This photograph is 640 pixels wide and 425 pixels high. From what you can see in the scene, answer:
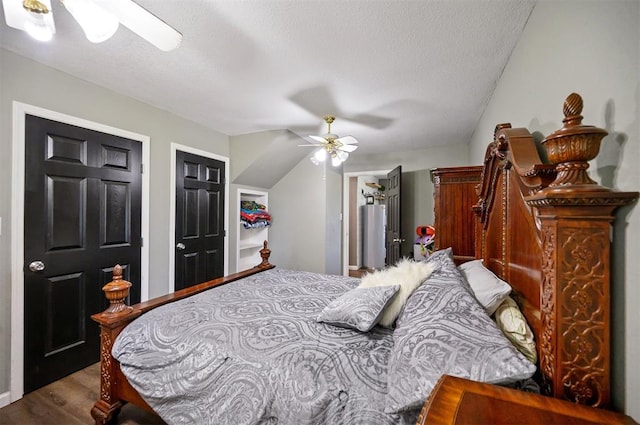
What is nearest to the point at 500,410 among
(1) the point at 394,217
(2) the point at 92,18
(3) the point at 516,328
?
(3) the point at 516,328

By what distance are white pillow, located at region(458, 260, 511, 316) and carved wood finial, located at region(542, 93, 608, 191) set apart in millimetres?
580

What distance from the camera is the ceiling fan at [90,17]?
3.37 ft

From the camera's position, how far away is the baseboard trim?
167 centimetres

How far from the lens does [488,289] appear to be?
112cm

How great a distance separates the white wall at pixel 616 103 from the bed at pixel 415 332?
0.04 metres

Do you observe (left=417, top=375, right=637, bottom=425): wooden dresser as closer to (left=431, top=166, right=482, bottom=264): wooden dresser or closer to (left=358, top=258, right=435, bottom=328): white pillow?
(left=358, top=258, right=435, bottom=328): white pillow

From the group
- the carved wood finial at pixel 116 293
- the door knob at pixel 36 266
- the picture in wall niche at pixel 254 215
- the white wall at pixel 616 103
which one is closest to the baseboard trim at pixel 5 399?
the door knob at pixel 36 266

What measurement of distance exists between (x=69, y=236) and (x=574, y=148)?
9.88ft

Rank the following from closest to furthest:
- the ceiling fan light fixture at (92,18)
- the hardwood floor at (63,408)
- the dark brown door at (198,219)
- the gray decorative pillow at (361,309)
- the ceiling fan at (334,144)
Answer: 1. the ceiling fan light fixture at (92,18)
2. the gray decorative pillow at (361,309)
3. the hardwood floor at (63,408)
4. the ceiling fan at (334,144)
5. the dark brown door at (198,219)

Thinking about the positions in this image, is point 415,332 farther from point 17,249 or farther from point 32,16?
point 17,249

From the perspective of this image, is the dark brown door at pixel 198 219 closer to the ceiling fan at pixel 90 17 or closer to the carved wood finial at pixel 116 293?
the carved wood finial at pixel 116 293

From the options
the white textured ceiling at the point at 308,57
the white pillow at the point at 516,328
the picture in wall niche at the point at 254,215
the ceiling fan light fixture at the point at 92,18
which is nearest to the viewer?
the white pillow at the point at 516,328

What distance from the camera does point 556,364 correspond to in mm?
665

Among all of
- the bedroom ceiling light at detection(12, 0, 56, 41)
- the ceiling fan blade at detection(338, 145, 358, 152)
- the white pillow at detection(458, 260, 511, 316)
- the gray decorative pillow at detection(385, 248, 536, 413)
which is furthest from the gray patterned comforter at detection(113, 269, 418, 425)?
the ceiling fan blade at detection(338, 145, 358, 152)
